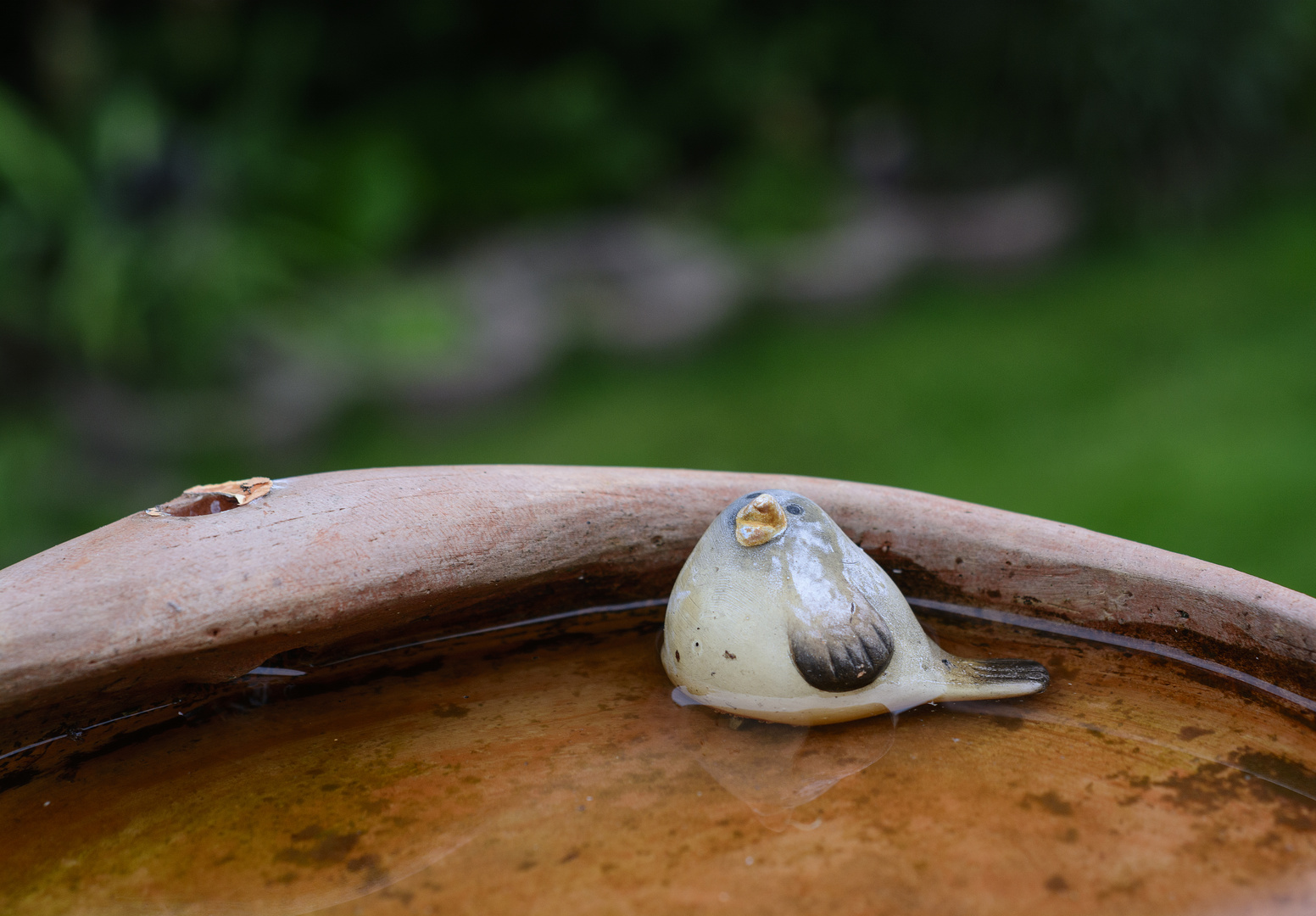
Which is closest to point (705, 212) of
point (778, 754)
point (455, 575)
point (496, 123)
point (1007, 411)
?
point (496, 123)

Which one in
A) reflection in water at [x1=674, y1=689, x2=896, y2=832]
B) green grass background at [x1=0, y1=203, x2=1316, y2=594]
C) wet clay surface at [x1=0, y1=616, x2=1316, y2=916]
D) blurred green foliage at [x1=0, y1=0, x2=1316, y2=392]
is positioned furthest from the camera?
blurred green foliage at [x1=0, y1=0, x2=1316, y2=392]

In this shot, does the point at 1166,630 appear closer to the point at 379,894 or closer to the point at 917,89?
the point at 379,894

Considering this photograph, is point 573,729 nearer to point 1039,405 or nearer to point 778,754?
point 778,754

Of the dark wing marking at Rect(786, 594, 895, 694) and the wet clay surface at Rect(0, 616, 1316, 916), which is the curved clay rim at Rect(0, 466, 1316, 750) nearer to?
the wet clay surface at Rect(0, 616, 1316, 916)

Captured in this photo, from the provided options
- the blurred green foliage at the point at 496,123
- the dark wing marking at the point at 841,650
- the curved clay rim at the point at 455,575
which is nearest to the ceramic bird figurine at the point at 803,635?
the dark wing marking at the point at 841,650

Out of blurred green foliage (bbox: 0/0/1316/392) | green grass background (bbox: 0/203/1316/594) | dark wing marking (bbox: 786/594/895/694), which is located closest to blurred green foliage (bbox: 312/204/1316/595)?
green grass background (bbox: 0/203/1316/594)

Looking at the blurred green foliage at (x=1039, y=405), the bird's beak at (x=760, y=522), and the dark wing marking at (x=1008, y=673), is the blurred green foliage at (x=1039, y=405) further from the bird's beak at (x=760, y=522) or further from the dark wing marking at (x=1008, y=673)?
the bird's beak at (x=760, y=522)

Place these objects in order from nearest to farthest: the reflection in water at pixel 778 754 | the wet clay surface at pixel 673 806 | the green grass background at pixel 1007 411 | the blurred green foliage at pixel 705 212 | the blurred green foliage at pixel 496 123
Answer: the wet clay surface at pixel 673 806 < the reflection in water at pixel 778 754 < the green grass background at pixel 1007 411 < the blurred green foliage at pixel 705 212 < the blurred green foliage at pixel 496 123
